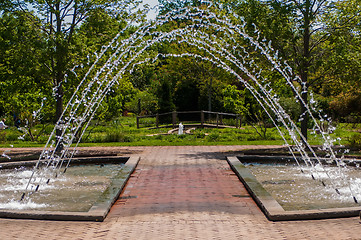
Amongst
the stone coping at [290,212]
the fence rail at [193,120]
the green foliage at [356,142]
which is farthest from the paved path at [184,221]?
the fence rail at [193,120]

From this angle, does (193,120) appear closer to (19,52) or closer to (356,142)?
(356,142)

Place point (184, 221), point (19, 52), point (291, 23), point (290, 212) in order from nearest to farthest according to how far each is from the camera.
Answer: point (184, 221), point (290, 212), point (19, 52), point (291, 23)

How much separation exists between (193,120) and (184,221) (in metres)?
31.2

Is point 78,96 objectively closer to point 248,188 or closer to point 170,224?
point 248,188

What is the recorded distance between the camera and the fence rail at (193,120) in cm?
3053

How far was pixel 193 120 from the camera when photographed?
1487 inches

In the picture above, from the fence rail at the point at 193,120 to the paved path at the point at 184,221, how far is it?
1970 cm

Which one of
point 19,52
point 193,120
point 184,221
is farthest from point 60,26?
point 193,120

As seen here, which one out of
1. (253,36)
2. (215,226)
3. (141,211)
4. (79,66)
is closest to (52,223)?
(141,211)

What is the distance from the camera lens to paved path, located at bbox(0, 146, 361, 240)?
600cm

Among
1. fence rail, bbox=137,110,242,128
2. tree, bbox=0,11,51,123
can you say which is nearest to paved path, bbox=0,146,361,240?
tree, bbox=0,11,51,123

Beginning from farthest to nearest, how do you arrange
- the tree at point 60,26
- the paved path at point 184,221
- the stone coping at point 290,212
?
the tree at point 60,26, the stone coping at point 290,212, the paved path at point 184,221

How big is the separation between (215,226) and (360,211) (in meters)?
2.12

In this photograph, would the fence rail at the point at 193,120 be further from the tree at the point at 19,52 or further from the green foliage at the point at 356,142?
the tree at the point at 19,52
